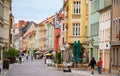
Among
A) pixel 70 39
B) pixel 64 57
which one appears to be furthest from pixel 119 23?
pixel 64 57

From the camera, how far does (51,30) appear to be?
563 feet

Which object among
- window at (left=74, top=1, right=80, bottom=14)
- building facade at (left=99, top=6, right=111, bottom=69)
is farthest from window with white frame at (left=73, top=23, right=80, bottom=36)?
building facade at (left=99, top=6, right=111, bottom=69)

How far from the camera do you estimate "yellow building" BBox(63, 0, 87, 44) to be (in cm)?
9331

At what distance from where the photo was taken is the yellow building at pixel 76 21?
93312 mm

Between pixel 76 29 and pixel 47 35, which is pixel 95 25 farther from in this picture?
pixel 47 35

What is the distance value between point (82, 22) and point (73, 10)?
2.92 m

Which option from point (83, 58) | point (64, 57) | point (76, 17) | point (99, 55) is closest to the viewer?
point (99, 55)

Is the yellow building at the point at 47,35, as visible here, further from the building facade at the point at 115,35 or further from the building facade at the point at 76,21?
the building facade at the point at 115,35

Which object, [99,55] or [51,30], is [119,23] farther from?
[51,30]

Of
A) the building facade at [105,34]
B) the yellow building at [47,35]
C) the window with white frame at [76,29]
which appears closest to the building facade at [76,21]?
the window with white frame at [76,29]

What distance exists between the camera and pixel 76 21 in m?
93.8

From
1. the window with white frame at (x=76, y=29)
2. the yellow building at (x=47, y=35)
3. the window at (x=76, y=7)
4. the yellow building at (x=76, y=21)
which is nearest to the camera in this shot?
the yellow building at (x=76, y=21)

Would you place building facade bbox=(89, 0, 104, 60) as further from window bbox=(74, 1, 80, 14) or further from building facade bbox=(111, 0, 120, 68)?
window bbox=(74, 1, 80, 14)

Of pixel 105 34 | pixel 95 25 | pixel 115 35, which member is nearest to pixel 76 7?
pixel 95 25
